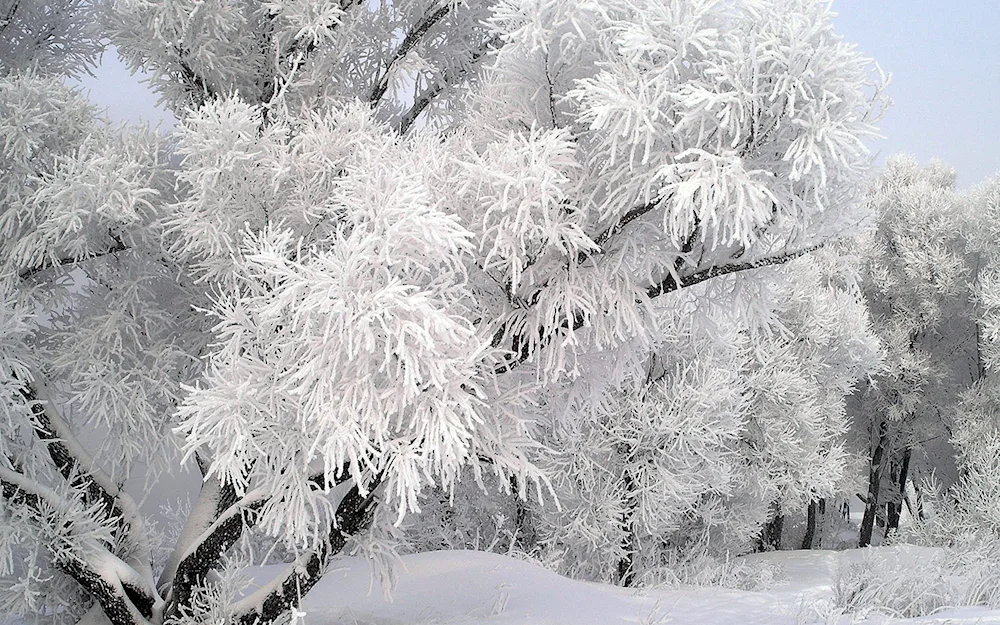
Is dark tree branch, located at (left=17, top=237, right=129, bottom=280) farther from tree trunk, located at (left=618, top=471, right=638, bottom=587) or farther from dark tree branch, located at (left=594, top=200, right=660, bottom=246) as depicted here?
tree trunk, located at (left=618, top=471, right=638, bottom=587)

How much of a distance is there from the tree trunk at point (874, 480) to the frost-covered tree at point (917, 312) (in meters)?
0.02

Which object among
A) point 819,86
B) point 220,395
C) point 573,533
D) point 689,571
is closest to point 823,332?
point 689,571

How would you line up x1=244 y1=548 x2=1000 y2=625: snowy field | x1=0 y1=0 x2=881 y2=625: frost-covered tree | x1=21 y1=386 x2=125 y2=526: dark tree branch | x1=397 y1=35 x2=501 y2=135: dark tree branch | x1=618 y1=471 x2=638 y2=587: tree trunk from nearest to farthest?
x1=0 y1=0 x2=881 y2=625: frost-covered tree < x1=244 y1=548 x2=1000 y2=625: snowy field < x1=21 y1=386 x2=125 y2=526: dark tree branch < x1=397 y1=35 x2=501 y2=135: dark tree branch < x1=618 y1=471 x2=638 y2=587: tree trunk

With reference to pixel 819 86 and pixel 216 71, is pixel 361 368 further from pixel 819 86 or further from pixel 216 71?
pixel 216 71

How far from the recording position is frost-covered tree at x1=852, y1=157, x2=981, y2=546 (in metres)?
13.6

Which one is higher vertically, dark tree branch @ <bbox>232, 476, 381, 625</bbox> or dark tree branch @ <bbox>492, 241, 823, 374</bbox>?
dark tree branch @ <bbox>492, 241, 823, 374</bbox>

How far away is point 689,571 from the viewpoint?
388 inches

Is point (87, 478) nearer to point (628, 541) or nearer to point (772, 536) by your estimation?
point (628, 541)

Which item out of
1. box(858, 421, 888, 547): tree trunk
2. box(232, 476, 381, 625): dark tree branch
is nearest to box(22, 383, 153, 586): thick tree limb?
box(232, 476, 381, 625): dark tree branch

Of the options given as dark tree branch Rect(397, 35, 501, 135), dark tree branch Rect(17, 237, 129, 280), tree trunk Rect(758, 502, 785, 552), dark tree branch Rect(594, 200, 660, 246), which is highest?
dark tree branch Rect(397, 35, 501, 135)

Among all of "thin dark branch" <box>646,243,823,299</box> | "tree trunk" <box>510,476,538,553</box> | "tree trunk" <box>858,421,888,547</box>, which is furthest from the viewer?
"tree trunk" <box>858,421,888,547</box>

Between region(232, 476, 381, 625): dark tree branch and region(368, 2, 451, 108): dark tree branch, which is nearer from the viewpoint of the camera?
region(232, 476, 381, 625): dark tree branch

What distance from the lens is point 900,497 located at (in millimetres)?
15867

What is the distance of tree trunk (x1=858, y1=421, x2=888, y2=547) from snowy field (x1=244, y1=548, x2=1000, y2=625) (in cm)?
1024
